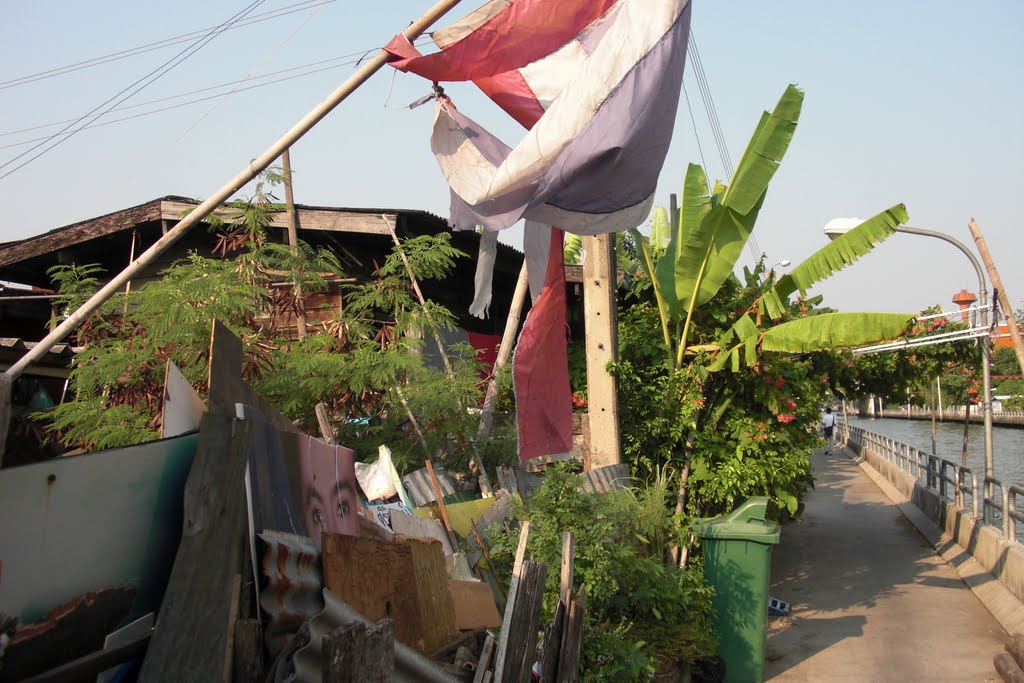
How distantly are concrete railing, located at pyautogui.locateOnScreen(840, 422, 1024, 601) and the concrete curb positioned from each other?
9 cm

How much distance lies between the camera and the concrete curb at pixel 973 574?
10.2 m

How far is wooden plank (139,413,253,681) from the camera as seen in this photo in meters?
3.04

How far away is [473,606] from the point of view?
5.67 meters

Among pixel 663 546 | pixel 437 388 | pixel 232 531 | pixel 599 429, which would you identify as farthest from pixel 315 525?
pixel 599 429

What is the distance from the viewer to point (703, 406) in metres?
10.8

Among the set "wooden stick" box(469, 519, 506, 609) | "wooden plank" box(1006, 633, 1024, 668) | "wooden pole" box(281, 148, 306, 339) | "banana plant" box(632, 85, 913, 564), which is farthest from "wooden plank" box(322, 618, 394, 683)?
"wooden plank" box(1006, 633, 1024, 668)

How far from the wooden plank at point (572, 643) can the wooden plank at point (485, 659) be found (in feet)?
2.44

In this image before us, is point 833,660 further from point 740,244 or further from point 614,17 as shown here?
point 614,17

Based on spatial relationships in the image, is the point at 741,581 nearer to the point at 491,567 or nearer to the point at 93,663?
the point at 491,567

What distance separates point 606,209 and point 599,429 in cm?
445

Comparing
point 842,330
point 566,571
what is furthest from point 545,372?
point 842,330

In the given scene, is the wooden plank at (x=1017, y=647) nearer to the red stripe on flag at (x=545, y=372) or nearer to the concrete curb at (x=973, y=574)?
the concrete curb at (x=973, y=574)

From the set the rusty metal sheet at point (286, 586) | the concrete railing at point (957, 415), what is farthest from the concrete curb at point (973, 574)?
the concrete railing at point (957, 415)

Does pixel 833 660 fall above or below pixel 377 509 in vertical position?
below
